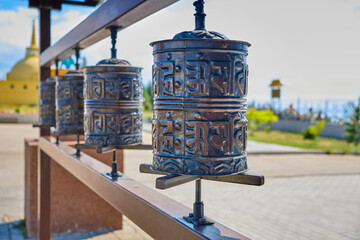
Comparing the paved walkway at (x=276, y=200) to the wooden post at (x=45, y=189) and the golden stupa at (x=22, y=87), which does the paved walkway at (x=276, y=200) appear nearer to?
the wooden post at (x=45, y=189)

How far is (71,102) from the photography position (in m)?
2.88

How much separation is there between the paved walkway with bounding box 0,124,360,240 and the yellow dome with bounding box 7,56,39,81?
35.3m

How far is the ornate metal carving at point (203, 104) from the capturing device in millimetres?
1326

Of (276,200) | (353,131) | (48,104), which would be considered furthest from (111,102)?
(353,131)

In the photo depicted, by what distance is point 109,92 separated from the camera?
2207mm

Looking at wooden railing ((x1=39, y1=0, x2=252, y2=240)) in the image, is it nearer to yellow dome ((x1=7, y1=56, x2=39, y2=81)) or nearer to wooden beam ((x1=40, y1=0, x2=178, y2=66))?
wooden beam ((x1=40, y1=0, x2=178, y2=66))

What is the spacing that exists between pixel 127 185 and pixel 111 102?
0.43m

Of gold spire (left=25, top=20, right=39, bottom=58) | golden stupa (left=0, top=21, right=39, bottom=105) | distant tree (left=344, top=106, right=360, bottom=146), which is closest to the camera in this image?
distant tree (left=344, top=106, right=360, bottom=146)

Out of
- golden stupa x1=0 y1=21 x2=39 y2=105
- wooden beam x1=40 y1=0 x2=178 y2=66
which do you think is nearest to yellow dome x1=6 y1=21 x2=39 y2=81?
golden stupa x1=0 y1=21 x2=39 y2=105

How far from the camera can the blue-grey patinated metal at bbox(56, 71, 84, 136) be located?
9.40 ft

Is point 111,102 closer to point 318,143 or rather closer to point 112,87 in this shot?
point 112,87

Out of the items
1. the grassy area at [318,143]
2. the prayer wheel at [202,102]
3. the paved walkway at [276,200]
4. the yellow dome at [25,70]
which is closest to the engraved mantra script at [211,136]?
the prayer wheel at [202,102]

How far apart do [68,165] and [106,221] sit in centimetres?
225

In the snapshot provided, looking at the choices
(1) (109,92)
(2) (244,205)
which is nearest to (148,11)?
(1) (109,92)
